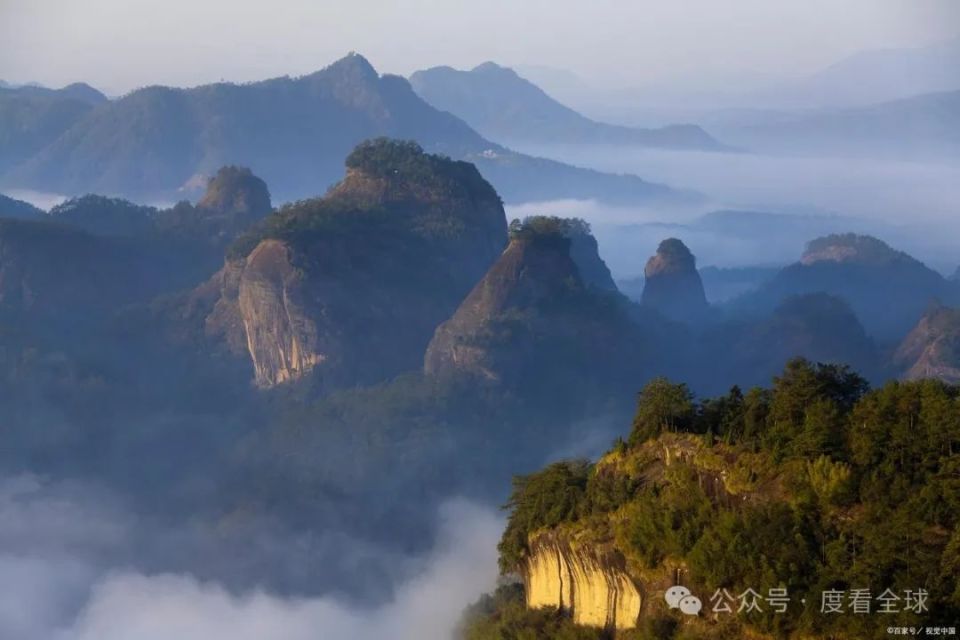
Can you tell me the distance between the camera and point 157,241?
64.5m

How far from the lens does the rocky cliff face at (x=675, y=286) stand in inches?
2579

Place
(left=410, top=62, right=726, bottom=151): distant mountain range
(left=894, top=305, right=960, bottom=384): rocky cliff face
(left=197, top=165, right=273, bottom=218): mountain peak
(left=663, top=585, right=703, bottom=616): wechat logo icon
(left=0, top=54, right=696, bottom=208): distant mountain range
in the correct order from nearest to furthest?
(left=663, top=585, right=703, bottom=616): wechat logo icon → (left=894, top=305, right=960, bottom=384): rocky cliff face → (left=197, top=165, right=273, bottom=218): mountain peak → (left=0, top=54, right=696, bottom=208): distant mountain range → (left=410, top=62, right=726, bottom=151): distant mountain range

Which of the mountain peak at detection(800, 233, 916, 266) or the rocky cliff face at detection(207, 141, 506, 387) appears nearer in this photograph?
the rocky cliff face at detection(207, 141, 506, 387)

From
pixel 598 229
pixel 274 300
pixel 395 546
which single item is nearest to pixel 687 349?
pixel 274 300

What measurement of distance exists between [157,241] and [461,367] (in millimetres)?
23570

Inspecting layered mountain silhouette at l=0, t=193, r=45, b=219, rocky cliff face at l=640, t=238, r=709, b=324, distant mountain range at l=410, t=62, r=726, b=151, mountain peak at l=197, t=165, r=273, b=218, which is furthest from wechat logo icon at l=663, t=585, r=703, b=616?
distant mountain range at l=410, t=62, r=726, b=151

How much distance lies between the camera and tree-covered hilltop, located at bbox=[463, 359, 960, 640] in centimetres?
1612

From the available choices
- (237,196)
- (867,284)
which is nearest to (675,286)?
(867,284)

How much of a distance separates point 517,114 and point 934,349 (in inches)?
4620

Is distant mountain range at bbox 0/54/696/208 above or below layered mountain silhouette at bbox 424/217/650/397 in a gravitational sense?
above

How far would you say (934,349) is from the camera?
159 feet

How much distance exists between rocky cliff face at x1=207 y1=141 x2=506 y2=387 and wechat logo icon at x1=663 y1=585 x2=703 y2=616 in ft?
108

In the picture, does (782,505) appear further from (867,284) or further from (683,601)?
(867,284)

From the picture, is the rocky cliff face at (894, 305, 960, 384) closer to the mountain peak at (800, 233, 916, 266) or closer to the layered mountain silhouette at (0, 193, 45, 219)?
the mountain peak at (800, 233, 916, 266)
